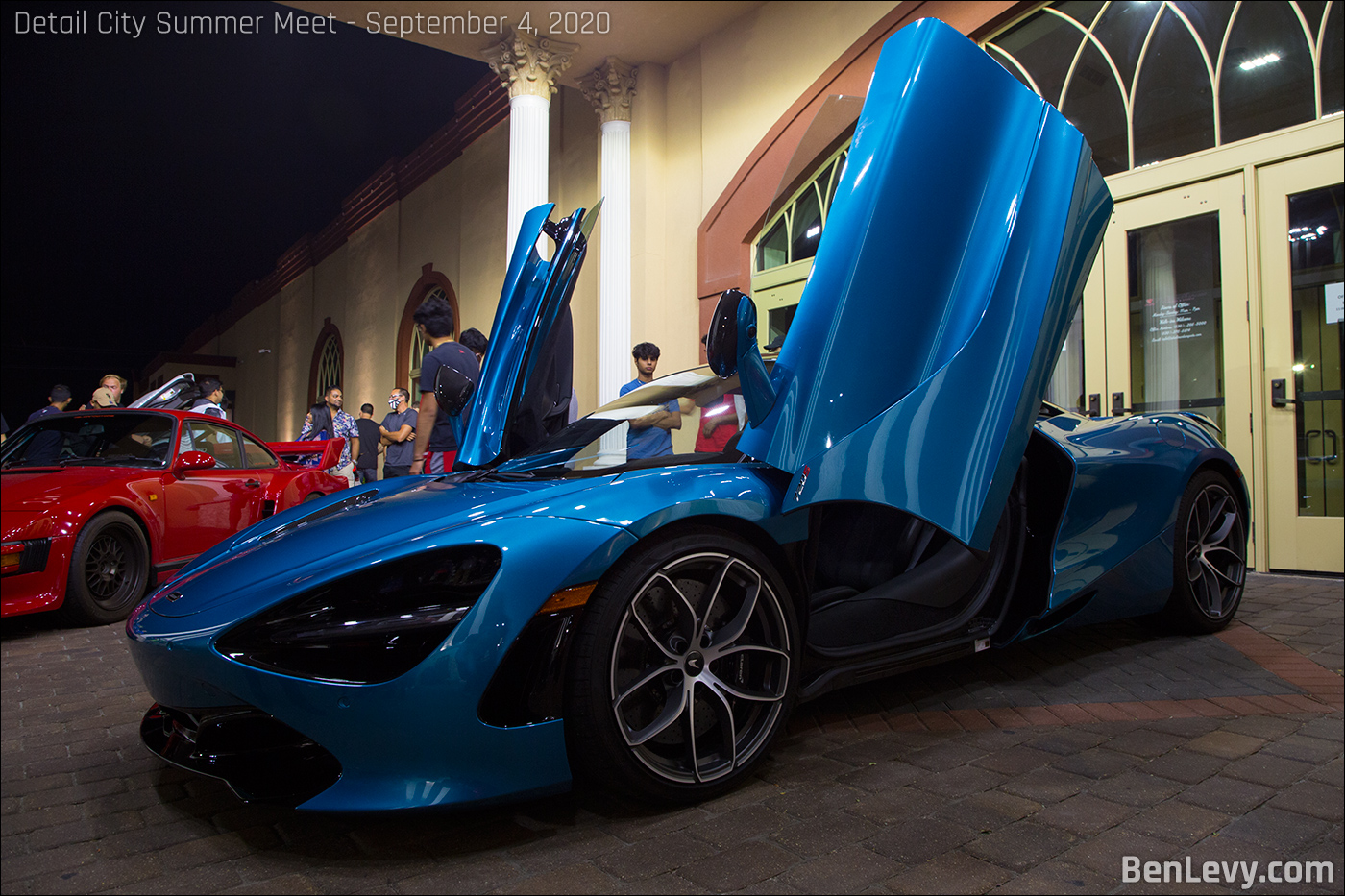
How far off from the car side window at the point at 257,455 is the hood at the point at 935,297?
5027mm

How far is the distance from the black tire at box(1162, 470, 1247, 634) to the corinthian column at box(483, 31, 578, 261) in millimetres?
7429

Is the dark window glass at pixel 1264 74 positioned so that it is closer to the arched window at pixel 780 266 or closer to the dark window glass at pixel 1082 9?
the dark window glass at pixel 1082 9

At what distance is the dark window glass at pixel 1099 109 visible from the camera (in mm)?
5973

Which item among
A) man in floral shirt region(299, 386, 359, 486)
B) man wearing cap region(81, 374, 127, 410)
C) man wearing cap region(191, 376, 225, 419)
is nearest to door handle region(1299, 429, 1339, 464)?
man wearing cap region(191, 376, 225, 419)

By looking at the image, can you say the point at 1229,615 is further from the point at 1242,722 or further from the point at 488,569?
the point at 488,569

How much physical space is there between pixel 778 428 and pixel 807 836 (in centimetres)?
97

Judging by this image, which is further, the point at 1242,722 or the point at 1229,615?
the point at 1229,615

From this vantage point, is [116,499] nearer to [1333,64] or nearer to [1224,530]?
[1224,530]

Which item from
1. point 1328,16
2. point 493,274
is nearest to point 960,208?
point 1328,16

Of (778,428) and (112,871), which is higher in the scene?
(778,428)

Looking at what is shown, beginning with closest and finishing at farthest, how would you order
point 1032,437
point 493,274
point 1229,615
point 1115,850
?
point 1115,850 → point 1032,437 → point 1229,615 → point 493,274

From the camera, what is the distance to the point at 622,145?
9.82 metres

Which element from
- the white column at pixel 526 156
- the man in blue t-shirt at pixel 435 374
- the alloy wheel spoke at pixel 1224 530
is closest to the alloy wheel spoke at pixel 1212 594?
the alloy wheel spoke at pixel 1224 530

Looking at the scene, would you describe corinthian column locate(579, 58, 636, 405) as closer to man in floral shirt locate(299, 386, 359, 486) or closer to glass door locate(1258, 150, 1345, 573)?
man in floral shirt locate(299, 386, 359, 486)
